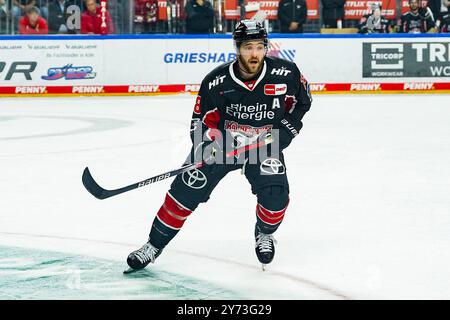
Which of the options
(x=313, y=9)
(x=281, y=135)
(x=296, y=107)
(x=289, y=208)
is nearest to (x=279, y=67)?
(x=296, y=107)

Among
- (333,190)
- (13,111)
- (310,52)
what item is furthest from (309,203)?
(310,52)

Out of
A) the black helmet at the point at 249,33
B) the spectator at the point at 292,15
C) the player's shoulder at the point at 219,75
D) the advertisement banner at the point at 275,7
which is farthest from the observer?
the advertisement banner at the point at 275,7

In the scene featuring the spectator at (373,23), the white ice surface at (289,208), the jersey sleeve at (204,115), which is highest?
the spectator at (373,23)

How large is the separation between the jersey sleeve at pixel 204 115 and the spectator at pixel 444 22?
13871 mm

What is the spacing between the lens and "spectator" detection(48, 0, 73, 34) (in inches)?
710

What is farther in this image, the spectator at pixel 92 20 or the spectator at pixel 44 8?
the spectator at pixel 44 8

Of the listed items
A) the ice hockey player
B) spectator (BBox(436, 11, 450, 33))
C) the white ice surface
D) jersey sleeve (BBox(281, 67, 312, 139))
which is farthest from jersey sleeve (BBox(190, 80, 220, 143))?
spectator (BBox(436, 11, 450, 33))

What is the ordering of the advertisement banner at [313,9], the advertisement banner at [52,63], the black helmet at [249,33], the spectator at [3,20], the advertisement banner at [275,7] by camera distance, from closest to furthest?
the black helmet at [249,33], the advertisement banner at [52,63], the spectator at [3,20], the advertisement banner at [275,7], the advertisement banner at [313,9]

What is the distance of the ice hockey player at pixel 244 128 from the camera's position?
5152mm

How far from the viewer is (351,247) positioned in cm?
581

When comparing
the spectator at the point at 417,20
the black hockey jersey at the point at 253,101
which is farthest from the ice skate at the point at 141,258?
the spectator at the point at 417,20

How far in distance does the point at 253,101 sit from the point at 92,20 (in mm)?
13191

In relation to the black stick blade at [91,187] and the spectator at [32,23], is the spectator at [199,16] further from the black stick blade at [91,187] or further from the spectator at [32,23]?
the black stick blade at [91,187]

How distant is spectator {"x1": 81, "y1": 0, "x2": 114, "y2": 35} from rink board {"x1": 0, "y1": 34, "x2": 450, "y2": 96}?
0.49ft
